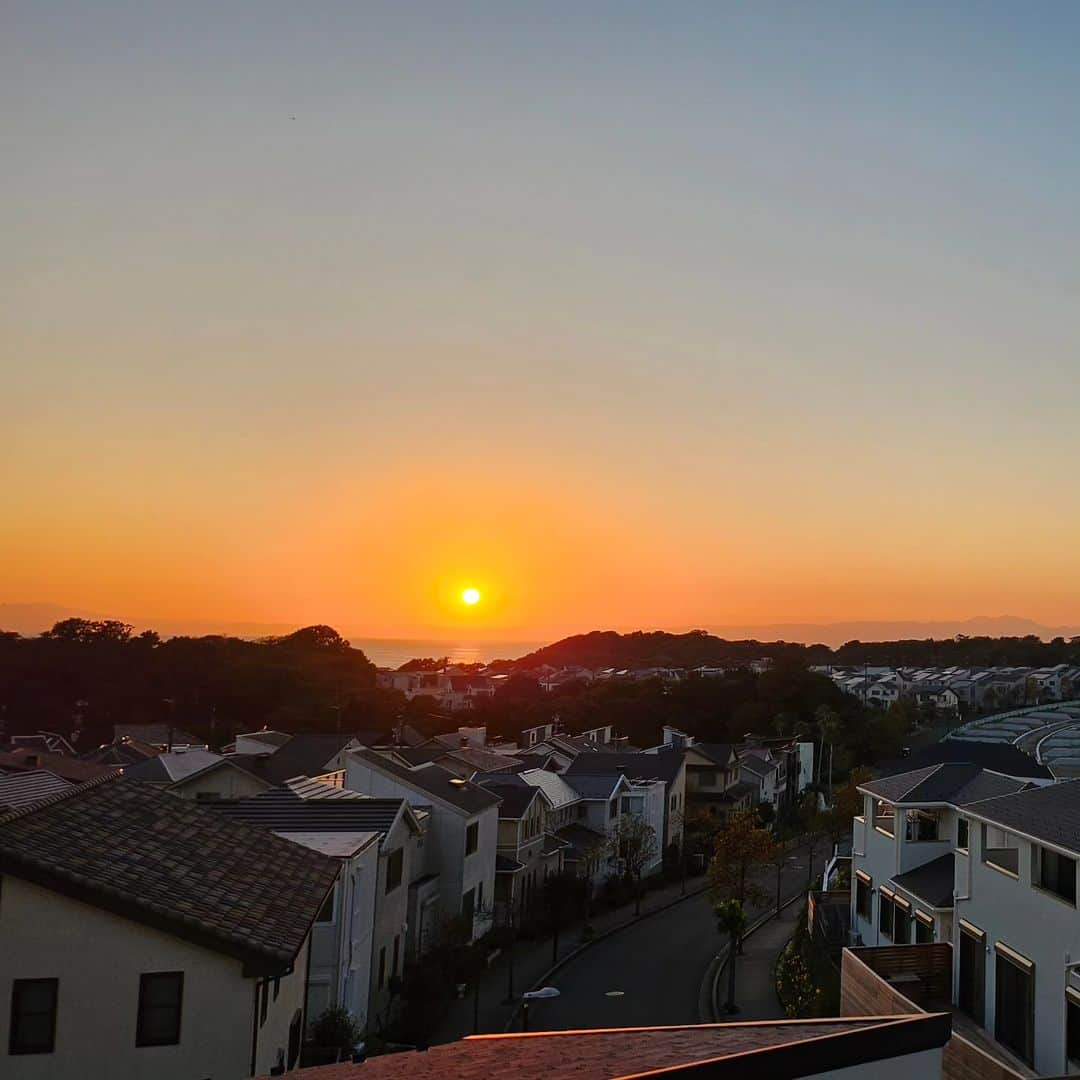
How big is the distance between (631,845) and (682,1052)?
42.0m

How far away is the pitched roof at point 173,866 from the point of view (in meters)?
12.5

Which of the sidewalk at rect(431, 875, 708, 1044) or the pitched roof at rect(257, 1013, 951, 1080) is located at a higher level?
the pitched roof at rect(257, 1013, 951, 1080)

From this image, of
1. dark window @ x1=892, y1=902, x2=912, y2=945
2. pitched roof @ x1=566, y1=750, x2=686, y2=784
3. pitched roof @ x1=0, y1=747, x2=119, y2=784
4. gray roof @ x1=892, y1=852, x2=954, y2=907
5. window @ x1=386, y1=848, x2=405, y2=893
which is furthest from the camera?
pitched roof @ x1=566, y1=750, x2=686, y2=784

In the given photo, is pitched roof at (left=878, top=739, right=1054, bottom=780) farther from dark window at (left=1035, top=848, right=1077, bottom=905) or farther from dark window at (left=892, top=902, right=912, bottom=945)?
Answer: dark window at (left=1035, top=848, right=1077, bottom=905)

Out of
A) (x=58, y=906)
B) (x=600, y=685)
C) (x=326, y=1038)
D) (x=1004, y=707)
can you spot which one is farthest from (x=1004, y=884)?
(x=1004, y=707)

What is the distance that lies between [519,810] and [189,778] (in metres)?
12.3

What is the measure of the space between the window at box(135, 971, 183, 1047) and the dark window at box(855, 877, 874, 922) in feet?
73.7

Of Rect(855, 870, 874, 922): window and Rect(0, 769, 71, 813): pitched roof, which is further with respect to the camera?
Rect(855, 870, 874, 922): window

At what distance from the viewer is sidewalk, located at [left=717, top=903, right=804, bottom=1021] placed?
30750 mm

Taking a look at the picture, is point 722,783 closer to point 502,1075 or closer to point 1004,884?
point 1004,884

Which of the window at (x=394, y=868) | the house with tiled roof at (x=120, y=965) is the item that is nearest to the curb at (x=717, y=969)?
the window at (x=394, y=868)

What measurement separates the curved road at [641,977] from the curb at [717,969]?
28 centimetres

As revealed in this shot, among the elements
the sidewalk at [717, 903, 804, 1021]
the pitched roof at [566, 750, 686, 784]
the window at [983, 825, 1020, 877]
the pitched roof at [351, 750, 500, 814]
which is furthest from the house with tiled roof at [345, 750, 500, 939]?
the pitched roof at [566, 750, 686, 784]

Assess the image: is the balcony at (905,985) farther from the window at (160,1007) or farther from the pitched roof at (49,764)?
the pitched roof at (49,764)
